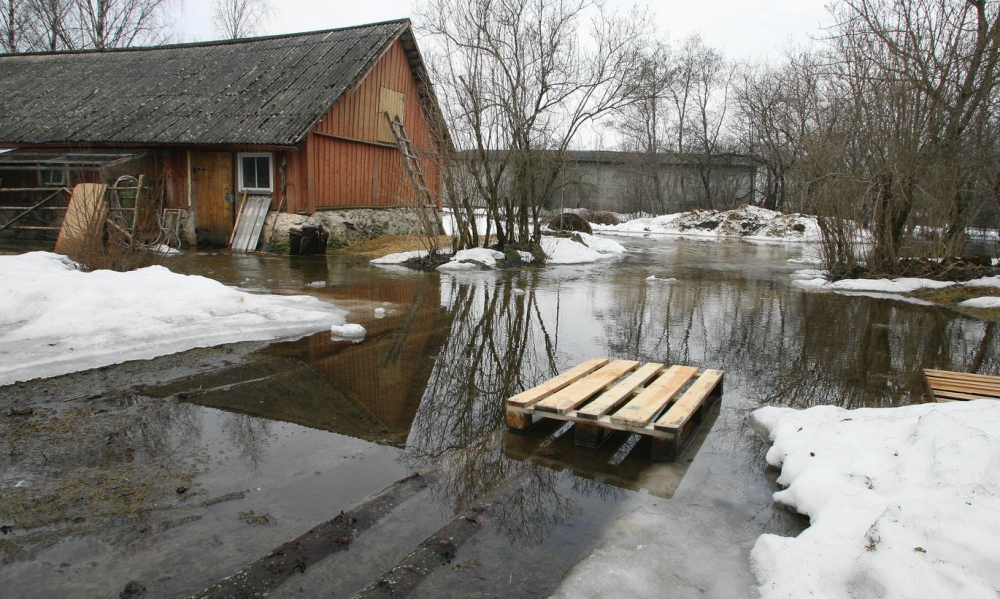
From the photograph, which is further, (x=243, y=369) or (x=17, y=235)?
(x=17, y=235)

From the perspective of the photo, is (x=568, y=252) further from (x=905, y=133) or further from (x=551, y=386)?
(x=551, y=386)

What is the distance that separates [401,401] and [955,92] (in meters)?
12.8

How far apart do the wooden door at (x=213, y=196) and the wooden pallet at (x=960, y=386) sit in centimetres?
1612

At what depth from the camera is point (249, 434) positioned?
4.49 meters

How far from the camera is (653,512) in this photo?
11.9 feet

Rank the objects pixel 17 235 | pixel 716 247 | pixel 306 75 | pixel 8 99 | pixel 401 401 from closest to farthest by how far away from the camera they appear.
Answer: pixel 401 401
pixel 17 235
pixel 306 75
pixel 8 99
pixel 716 247

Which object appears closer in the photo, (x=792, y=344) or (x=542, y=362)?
(x=542, y=362)

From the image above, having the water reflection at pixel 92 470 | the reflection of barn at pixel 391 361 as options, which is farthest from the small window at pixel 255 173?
the water reflection at pixel 92 470

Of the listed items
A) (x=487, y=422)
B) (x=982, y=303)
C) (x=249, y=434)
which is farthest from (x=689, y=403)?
(x=982, y=303)

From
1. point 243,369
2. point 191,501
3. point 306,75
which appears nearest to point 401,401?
point 243,369

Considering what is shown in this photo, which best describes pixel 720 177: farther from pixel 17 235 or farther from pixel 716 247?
pixel 17 235

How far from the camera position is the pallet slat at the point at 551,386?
4695 millimetres

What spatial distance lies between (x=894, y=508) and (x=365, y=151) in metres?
17.8

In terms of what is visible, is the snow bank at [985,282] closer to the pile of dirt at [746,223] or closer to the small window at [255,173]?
the small window at [255,173]
